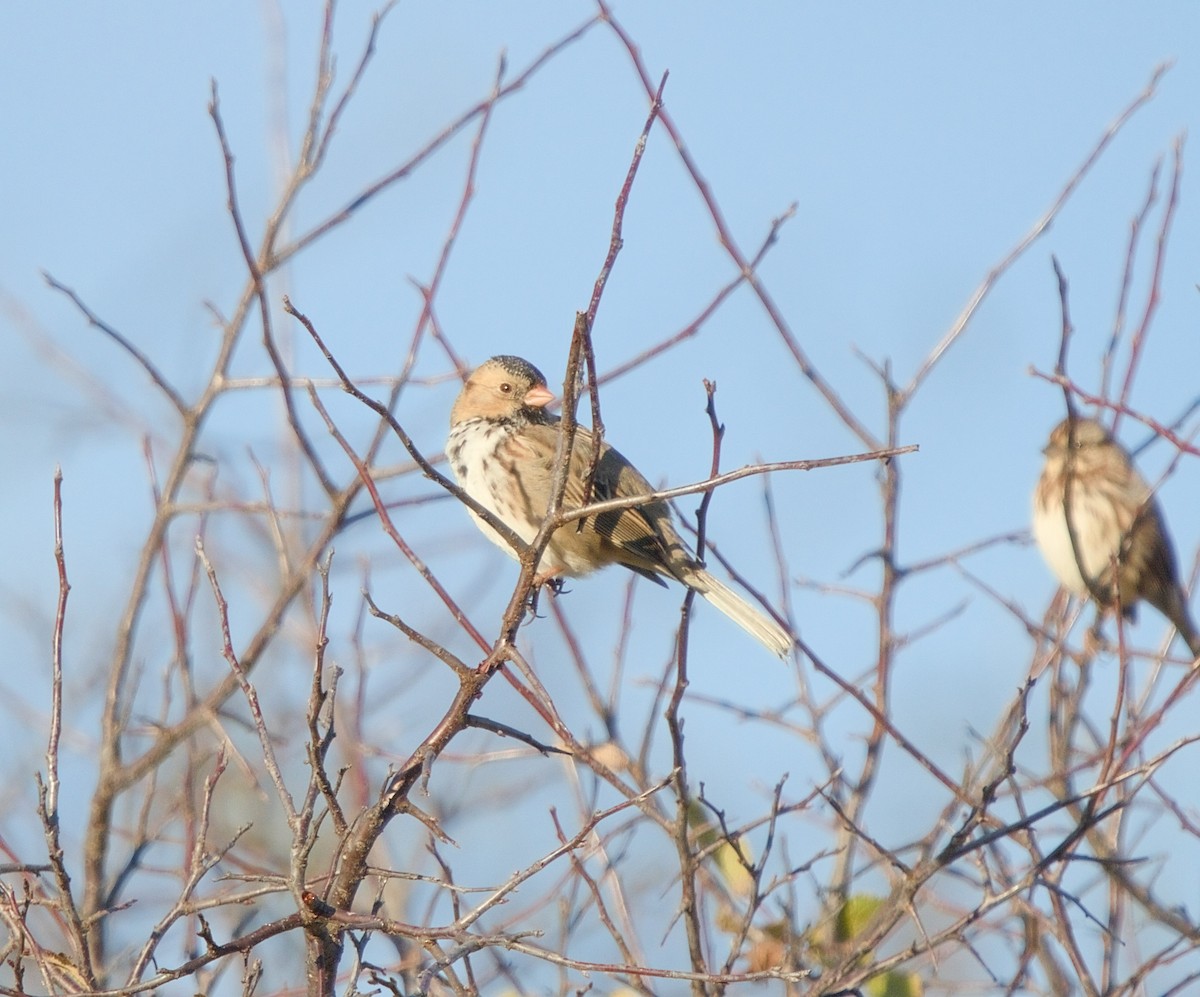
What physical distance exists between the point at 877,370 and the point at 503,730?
6.46 feet

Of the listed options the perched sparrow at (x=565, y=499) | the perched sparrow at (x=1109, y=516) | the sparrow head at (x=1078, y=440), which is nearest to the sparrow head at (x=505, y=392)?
the perched sparrow at (x=565, y=499)

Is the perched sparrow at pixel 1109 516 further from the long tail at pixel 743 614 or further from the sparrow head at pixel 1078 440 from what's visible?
the long tail at pixel 743 614

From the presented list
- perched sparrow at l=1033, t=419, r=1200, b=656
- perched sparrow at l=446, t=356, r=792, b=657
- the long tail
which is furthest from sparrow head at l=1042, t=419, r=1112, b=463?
the long tail

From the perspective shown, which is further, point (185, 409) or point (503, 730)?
point (185, 409)

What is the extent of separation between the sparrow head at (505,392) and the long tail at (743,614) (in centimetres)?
108

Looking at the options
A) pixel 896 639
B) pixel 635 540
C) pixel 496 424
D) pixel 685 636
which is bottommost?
pixel 685 636

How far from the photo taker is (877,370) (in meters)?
4.29

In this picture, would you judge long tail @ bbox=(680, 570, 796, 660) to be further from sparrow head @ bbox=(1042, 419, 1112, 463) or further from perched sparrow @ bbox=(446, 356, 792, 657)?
sparrow head @ bbox=(1042, 419, 1112, 463)

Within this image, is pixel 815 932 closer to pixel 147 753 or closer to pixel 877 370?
pixel 877 370

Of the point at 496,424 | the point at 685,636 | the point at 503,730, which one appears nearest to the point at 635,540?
the point at 496,424

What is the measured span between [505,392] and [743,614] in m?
1.58

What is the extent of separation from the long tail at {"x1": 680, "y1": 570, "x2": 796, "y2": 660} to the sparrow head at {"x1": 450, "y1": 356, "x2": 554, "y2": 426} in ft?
3.56

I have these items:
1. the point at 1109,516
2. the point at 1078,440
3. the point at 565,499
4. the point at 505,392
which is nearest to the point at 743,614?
the point at 565,499

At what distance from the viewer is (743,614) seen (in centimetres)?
495
